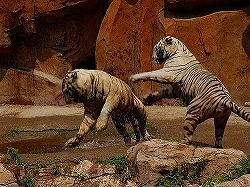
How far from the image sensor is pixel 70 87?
18.0 ft

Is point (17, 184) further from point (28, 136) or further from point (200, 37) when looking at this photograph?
point (200, 37)

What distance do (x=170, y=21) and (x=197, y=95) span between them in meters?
5.15

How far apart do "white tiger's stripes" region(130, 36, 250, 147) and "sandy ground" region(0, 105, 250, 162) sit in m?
0.53

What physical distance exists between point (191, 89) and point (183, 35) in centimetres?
491

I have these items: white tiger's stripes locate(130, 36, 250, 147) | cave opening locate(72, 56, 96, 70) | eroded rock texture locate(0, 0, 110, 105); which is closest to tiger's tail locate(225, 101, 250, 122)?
white tiger's stripes locate(130, 36, 250, 147)

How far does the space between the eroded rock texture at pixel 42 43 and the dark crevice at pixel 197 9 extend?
5.76ft

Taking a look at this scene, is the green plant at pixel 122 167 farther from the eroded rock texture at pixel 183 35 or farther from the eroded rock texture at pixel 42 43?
the eroded rock texture at pixel 42 43

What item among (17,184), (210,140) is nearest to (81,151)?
(17,184)

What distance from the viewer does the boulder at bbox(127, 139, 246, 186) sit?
432 cm

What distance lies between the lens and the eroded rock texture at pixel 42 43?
11.1 metres

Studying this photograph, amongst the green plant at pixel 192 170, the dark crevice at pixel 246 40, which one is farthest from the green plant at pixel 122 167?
the dark crevice at pixel 246 40

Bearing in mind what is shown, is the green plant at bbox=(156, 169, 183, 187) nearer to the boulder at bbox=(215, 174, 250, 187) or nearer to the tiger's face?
the boulder at bbox=(215, 174, 250, 187)

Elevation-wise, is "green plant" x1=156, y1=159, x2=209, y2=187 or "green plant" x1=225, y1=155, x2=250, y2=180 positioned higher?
"green plant" x1=225, y1=155, x2=250, y2=180

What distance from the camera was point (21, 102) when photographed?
1136cm
